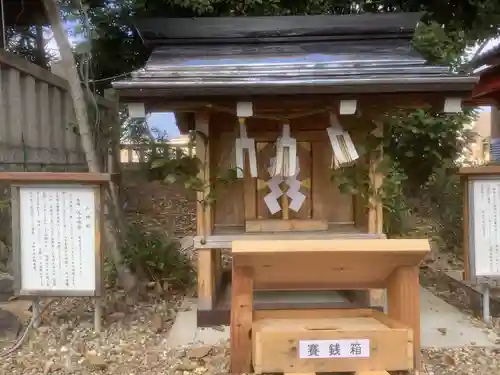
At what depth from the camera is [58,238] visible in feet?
13.8

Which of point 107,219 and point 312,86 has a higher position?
point 312,86

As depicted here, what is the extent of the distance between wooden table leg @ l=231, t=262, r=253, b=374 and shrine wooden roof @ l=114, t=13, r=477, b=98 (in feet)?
4.98

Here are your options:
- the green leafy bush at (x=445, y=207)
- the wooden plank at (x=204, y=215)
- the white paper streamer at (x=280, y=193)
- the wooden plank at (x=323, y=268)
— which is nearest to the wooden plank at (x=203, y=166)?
the wooden plank at (x=204, y=215)

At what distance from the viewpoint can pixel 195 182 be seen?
4.43m

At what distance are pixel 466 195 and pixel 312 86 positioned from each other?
6.36 feet

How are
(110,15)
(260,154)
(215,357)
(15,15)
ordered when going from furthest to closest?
(15,15) < (110,15) < (260,154) < (215,357)

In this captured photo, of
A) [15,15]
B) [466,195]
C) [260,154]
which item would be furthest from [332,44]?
[15,15]

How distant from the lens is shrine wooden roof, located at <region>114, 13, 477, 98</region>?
3.92 m

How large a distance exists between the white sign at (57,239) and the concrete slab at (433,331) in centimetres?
92

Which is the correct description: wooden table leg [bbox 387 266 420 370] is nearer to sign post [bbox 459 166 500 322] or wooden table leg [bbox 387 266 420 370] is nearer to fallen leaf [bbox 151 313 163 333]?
sign post [bbox 459 166 500 322]

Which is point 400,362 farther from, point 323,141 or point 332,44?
point 332,44

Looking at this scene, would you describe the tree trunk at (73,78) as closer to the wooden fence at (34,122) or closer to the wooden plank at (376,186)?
the wooden fence at (34,122)

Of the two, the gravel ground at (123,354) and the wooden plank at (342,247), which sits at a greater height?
the wooden plank at (342,247)

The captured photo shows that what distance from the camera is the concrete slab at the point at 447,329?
418 cm
